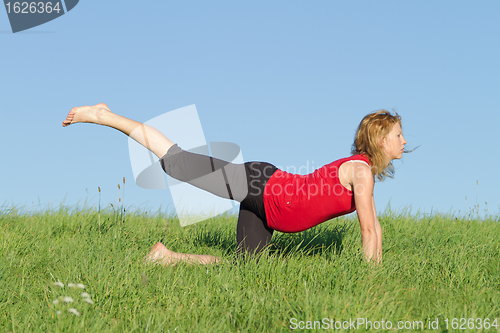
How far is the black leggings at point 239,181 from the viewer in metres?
3.72

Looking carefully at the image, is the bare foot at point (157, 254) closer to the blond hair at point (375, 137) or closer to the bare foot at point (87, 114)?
the bare foot at point (87, 114)

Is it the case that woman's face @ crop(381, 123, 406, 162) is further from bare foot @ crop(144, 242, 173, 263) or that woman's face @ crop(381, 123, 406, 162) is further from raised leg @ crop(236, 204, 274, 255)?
bare foot @ crop(144, 242, 173, 263)

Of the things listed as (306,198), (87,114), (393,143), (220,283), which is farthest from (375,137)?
(87,114)

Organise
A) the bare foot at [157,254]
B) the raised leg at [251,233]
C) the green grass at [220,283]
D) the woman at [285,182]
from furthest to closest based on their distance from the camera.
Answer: the raised leg at [251,233], the bare foot at [157,254], the woman at [285,182], the green grass at [220,283]

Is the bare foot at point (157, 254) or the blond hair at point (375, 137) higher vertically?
the blond hair at point (375, 137)

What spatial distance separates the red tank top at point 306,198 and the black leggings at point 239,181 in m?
0.11

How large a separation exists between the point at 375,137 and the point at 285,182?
1.01 m

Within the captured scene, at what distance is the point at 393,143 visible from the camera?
3.94 meters

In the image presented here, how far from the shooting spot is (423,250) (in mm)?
4633

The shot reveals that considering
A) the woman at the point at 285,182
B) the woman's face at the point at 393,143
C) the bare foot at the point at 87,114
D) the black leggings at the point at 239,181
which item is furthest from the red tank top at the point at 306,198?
the bare foot at the point at 87,114

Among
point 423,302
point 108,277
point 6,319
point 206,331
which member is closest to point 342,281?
point 423,302

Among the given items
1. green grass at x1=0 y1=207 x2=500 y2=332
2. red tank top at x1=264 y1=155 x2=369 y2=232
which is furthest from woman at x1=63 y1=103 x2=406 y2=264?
green grass at x1=0 y1=207 x2=500 y2=332

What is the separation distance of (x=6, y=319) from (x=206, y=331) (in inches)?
63.6

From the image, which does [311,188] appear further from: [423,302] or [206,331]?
[206,331]
